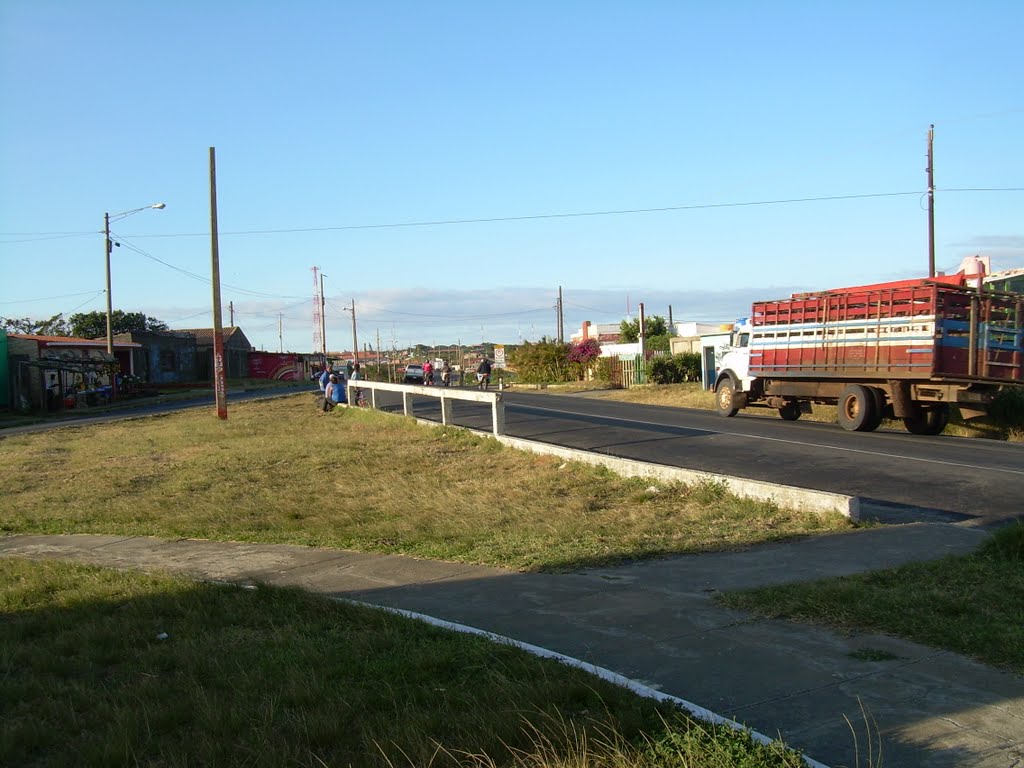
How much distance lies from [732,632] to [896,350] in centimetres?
1513

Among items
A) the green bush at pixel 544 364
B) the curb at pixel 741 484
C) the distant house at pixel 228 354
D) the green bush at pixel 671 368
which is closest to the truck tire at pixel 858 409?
the curb at pixel 741 484

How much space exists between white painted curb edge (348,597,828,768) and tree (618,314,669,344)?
6130 centimetres

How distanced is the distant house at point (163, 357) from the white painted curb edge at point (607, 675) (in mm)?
60524

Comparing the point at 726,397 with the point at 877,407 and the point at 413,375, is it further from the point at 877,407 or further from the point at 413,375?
the point at 413,375

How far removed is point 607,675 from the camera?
488cm

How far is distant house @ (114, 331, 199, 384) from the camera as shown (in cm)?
6375

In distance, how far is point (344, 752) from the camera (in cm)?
417

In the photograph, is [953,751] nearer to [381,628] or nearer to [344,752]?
[344,752]

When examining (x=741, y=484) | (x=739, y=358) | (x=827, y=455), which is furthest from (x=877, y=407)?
(x=741, y=484)

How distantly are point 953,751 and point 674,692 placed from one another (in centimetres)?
132

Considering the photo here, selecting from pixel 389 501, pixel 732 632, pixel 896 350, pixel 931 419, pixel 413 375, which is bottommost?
pixel 413 375

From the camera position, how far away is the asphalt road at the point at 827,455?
448 inches

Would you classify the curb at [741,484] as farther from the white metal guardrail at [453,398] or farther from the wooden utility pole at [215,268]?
the wooden utility pole at [215,268]

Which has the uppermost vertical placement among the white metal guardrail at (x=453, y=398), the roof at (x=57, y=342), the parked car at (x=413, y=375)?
the roof at (x=57, y=342)
